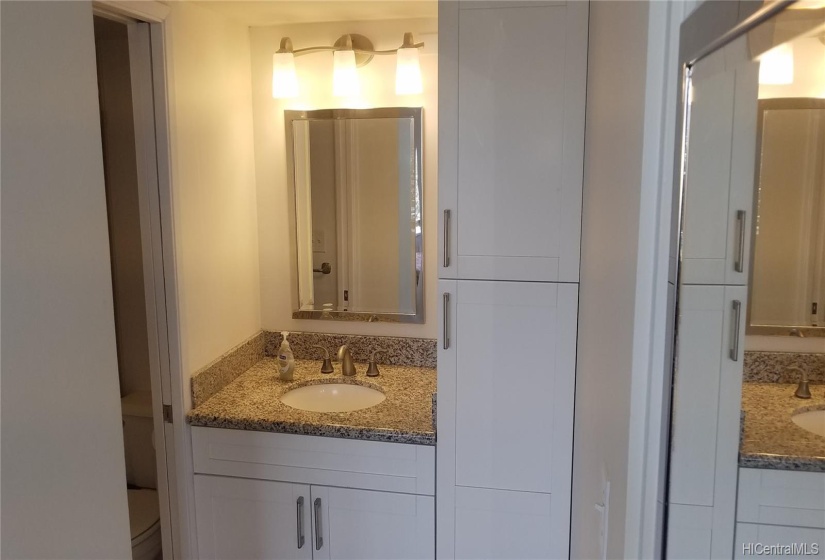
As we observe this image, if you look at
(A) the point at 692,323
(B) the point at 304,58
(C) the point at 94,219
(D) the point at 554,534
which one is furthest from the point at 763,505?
(B) the point at 304,58

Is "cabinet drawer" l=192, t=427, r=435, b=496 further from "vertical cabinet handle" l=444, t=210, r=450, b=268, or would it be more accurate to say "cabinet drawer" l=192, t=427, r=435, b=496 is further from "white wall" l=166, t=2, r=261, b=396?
"vertical cabinet handle" l=444, t=210, r=450, b=268

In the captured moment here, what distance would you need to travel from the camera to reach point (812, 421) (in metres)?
0.55

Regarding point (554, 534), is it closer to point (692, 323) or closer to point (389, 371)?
point (389, 371)

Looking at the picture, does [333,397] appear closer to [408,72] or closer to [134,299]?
[134,299]

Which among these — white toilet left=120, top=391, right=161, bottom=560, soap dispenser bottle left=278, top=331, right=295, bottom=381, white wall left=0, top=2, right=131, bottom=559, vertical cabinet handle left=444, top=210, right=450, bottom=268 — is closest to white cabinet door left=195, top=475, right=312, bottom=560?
white toilet left=120, top=391, right=161, bottom=560

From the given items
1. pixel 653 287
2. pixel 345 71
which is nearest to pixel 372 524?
pixel 653 287

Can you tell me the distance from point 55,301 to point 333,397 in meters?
1.69

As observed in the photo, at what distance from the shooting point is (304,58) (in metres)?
2.40

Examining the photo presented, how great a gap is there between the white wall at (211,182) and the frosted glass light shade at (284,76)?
15 cm

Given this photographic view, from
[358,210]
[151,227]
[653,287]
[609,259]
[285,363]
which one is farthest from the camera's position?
[358,210]

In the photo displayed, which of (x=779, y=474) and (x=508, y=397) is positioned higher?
(x=779, y=474)

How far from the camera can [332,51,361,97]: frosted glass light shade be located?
227 cm

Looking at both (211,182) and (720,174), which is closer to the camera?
(720,174)

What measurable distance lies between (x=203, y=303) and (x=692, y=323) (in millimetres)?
1771
